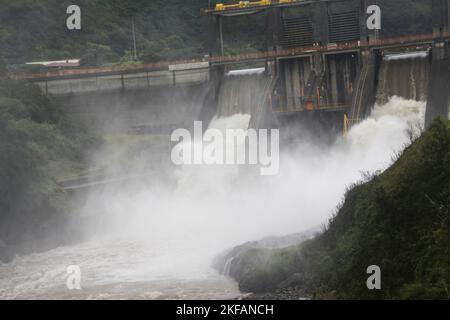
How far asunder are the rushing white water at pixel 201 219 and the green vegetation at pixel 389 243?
10.2ft

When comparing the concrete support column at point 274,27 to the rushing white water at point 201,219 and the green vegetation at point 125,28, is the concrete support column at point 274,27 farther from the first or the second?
the green vegetation at point 125,28

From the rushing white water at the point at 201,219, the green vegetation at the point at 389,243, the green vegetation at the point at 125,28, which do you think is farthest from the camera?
the green vegetation at the point at 125,28

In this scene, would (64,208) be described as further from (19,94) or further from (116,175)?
(19,94)

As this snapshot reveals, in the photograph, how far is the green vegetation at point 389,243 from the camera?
94.8 feet

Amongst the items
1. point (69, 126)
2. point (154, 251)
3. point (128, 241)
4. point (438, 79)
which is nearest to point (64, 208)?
point (128, 241)

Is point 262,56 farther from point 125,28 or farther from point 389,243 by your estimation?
point 125,28

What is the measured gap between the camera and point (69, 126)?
6925 centimetres

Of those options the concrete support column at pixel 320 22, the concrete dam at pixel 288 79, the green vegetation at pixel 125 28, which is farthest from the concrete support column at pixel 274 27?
the green vegetation at pixel 125 28

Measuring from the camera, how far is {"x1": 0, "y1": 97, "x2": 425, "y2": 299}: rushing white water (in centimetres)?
4038

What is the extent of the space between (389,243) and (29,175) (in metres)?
30.1

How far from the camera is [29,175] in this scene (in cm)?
5491

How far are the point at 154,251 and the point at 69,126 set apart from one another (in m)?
24.2

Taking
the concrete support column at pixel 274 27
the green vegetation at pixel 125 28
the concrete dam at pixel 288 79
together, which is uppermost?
the green vegetation at pixel 125 28

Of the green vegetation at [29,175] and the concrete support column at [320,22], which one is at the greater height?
the concrete support column at [320,22]
